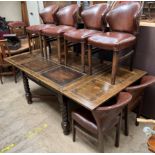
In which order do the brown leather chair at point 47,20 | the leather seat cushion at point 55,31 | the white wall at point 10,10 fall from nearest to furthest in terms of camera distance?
1. the leather seat cushion at point 55,31
2. the brown leather chair at point 47,20
3. the white wall at point 10,10

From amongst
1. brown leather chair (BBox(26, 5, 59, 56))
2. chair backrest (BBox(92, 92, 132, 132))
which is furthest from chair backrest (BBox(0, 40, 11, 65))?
chair backrest (BBox(92, 92, 132, 132))

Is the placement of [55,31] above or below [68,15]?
below

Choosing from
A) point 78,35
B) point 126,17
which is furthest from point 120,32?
point 78,35

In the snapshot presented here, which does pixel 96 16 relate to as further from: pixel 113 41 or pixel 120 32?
pixel 113 41

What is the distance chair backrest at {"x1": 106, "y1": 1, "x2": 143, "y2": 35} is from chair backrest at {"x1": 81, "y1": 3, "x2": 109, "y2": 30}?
0.37ft

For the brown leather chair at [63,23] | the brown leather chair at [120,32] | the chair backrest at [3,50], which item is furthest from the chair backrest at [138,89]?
the chair backrest at [3,50]

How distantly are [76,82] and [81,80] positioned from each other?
80mm

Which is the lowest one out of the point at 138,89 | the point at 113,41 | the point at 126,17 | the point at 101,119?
the point at 101,119

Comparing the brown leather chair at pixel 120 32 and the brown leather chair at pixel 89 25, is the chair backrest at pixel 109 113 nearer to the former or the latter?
the brown leather chair at pixel 120 32

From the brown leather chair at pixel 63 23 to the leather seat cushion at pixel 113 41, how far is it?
24.6 inches

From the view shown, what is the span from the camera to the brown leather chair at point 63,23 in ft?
8.32

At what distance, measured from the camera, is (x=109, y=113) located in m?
1.60

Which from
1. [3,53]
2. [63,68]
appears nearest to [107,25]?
[63,68]

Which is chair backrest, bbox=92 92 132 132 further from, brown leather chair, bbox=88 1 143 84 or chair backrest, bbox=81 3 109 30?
chair backrest, bbox=81 3 109 30
